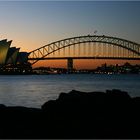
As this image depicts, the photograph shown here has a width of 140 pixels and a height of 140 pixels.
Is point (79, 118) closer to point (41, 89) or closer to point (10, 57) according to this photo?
point (41, 89)

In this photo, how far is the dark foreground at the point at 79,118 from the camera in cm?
1075

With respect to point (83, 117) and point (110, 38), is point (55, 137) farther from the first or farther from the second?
point (110, 38)

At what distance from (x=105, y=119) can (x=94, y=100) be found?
1.62 meters

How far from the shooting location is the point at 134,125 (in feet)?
36.8

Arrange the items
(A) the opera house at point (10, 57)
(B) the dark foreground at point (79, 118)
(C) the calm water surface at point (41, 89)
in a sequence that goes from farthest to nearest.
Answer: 1. (A) the opera house at point (10, 57)
2. (C) the calm water surface at point (41, 89)
3. (B) the dark foreground at point (79, 118)

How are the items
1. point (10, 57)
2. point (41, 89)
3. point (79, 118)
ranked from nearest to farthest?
1. point (79, 118)
2. point (41, 89)
3. point (10, 57)

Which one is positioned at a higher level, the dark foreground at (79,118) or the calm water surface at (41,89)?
the dark foreground at (79,118)

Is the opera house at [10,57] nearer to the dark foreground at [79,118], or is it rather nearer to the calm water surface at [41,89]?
the calm water surface at [41,89]

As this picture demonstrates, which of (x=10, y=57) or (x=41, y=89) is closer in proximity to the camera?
(x=41, y=89)

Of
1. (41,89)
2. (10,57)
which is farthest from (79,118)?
(10,57)

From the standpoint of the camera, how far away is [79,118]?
11.8m

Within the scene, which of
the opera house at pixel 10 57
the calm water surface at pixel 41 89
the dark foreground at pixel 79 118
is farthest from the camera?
the opera house at pixel 10 57

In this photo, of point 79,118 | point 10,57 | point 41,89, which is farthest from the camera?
point 10,57

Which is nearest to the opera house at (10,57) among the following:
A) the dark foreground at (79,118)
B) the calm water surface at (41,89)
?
the calm water surface at (41,89)
